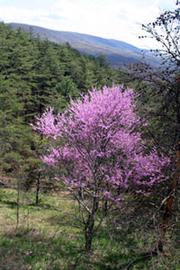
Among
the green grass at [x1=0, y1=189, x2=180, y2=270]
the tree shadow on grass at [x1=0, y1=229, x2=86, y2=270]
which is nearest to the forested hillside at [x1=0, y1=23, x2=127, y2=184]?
the green grass at [x1=0, y1=189, x2=180, y2=270]

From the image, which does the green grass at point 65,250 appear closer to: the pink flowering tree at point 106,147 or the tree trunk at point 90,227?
the tree trunk at point 90,227

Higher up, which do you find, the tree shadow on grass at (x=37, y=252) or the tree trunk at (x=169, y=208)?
the tree trunk at (x=169, y=208)

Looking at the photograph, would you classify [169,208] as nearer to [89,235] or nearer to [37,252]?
[89,235]

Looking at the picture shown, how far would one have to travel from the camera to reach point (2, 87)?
139ft

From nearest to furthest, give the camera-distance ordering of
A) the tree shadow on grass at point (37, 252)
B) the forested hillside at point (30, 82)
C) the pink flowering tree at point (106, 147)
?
the tree shadow on grass at point (37, 252) → the pink flowering tree at point (106, 147) → the forested hillside at point (30, 82)

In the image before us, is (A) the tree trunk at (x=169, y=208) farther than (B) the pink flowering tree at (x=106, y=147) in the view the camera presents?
No

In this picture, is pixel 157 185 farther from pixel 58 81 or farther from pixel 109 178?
pixel 58 81

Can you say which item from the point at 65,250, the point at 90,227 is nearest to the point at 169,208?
the point at 90,227

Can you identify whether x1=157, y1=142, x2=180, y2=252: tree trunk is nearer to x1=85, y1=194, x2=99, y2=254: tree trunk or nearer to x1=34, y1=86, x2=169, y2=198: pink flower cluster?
x1=34, y1=86, x2=169, y2=198: pink flower cluster

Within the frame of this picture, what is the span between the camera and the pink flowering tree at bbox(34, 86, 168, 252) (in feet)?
45.4

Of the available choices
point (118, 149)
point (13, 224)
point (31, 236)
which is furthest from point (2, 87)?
point (118, 149)

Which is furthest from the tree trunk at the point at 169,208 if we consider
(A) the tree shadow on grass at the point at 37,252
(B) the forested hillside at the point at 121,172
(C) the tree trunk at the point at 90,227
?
(C) the tree trunk at the point at 90,227

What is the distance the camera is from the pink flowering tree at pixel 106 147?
13.8 m

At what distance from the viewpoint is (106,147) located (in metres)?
14.2
